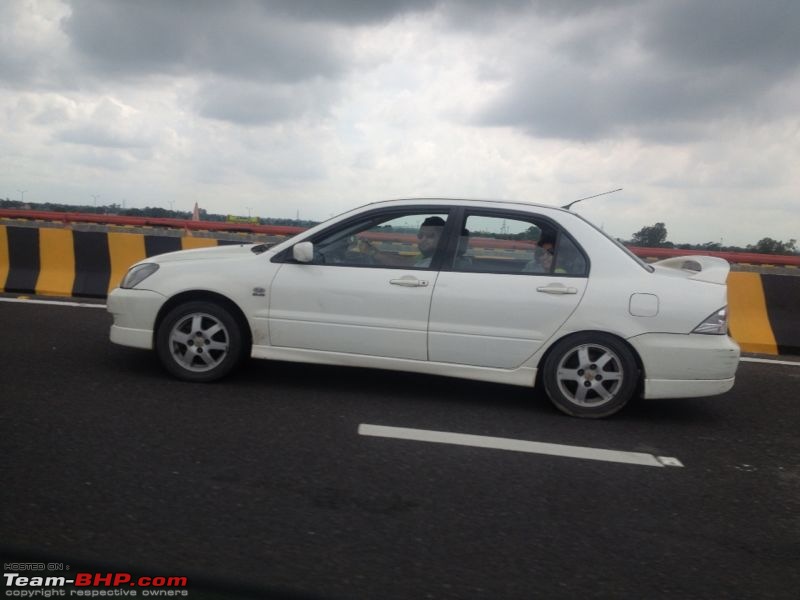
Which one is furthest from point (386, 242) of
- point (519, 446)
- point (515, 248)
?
point (519, 446)

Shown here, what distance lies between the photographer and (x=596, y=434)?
203 inches

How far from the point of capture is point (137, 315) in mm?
5855

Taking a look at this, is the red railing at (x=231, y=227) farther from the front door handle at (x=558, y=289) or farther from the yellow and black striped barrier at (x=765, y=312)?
the front door handle at (x=558, y=289)

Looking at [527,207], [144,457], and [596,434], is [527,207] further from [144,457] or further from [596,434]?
[144,457]

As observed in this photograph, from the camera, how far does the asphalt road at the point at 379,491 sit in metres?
3.04

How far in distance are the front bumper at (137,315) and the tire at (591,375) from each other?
113 inches

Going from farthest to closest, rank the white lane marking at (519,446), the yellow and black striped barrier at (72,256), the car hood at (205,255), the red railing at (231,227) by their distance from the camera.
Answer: the red railing at (231,227)
the yellow and black striped barrier at (72,256)
the car hood at (205,255)
the white lane marking at (519,446)

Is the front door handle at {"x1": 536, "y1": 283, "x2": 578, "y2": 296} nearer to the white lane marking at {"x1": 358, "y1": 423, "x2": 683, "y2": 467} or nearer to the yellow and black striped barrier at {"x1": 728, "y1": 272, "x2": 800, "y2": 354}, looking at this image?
the white lane marking at {"x1": 358, "y1": 423, "x2": 683, "y2": 467}

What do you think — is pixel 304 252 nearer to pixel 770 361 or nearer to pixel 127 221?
pixel 770 361

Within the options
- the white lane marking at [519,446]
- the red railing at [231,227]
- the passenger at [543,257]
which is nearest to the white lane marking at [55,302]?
the red railing at [231,227]

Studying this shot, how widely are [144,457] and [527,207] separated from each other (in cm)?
323

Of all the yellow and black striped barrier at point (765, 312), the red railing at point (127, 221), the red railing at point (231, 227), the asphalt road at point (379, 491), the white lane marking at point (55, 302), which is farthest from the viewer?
the red railing at point (127, 221)

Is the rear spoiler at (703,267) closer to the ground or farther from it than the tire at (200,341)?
farther from it

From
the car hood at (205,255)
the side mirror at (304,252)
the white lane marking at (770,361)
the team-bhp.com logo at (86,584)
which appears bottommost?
the team-bhp.com logo at (86,584)
